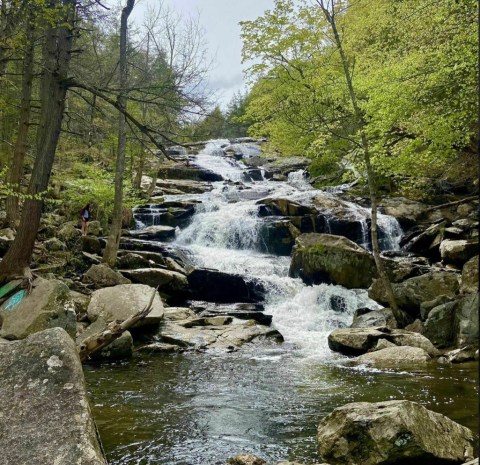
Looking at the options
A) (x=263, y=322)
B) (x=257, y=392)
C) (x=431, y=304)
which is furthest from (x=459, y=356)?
(x=263, y=322)

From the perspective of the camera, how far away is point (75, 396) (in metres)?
3.39

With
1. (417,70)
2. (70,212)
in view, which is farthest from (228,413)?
(70,212)

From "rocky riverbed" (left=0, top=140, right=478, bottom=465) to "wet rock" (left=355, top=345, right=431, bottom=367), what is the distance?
28mm

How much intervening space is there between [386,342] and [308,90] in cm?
1305

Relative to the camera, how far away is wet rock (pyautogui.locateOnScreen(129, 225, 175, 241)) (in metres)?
18.4

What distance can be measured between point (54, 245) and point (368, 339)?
962cm

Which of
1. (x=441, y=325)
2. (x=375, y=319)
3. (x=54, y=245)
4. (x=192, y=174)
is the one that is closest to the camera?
(x=441, y=325)

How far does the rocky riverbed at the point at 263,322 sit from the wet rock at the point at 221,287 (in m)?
0.04

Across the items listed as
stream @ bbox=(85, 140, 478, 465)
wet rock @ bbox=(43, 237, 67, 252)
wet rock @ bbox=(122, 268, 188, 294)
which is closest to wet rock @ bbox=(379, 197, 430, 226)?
stream @ bbox=(85, 140, 478, 465)

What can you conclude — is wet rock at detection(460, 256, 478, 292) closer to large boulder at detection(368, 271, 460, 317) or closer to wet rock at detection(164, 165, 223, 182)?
large boulder at detection(368, 271, 460, 317)

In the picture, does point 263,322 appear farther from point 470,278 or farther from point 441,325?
point 470,278

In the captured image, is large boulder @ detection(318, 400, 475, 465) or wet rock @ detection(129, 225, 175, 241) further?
wet rock @ detection(129, 225, 175, 241)

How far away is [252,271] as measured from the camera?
15.8m

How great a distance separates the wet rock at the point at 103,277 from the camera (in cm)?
1212
